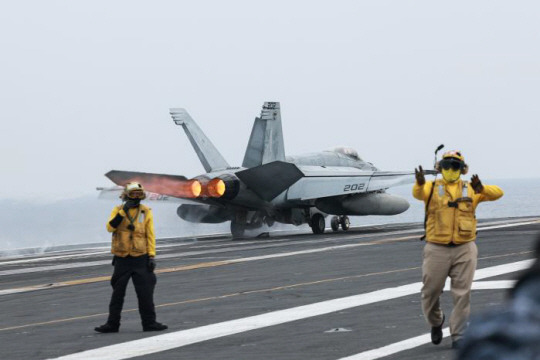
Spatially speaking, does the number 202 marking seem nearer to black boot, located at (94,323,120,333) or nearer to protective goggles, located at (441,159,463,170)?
black boot, located at (94,323,120,333)

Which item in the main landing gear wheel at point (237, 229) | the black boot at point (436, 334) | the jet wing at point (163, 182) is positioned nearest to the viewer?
the black boot at point (436, 334)

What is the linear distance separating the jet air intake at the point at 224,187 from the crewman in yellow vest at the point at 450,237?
27932mm

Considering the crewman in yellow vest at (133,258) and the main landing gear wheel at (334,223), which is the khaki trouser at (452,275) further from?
the main landing gear wheel at (334,223)

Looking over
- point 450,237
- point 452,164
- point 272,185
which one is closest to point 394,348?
point 450,237

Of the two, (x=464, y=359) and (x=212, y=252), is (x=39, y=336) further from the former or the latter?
(x=212, y=252)

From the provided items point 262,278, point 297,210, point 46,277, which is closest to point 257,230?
point 297,210

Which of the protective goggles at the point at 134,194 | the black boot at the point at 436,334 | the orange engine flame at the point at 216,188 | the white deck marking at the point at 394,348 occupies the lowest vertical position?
the white deck marking at the point at 394,348

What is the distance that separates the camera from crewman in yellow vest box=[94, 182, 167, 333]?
13.9 meters

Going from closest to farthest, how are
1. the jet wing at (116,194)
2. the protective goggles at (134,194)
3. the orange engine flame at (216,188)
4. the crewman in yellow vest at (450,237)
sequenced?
the crewman in yellow vest at (450,237) → the protective goggles at (134,194) → the orange engine flame at (216,188) → the jet wing at (116,194)

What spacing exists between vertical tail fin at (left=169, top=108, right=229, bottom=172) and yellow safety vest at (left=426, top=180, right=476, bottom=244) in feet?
107

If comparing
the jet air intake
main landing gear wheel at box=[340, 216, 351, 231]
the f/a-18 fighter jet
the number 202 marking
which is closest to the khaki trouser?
the f/a-18 fighter jet

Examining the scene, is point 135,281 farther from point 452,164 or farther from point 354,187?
point 354,187

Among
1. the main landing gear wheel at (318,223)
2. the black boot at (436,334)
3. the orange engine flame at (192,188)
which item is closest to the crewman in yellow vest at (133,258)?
the black boot at (436,334)

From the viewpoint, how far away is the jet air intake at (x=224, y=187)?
38.8m
